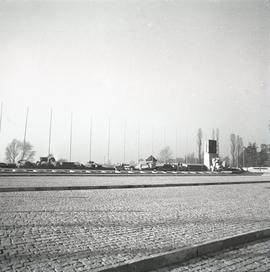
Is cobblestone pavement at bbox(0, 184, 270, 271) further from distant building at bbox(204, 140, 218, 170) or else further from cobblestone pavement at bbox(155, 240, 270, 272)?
distant building at bbox(204, 140, 218, 170)

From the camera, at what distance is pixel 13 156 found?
83.3 metres

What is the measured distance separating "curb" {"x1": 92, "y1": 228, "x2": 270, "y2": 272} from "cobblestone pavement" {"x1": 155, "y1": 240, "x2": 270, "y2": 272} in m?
0.12

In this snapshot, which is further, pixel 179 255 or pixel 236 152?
pixel 236 152

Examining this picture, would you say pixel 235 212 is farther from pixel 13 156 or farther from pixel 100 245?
pixel 13 156

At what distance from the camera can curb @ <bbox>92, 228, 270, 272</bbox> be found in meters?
3.97

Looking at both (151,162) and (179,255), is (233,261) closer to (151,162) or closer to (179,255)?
(179,255)

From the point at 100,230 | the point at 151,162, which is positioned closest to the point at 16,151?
the point at 151,162

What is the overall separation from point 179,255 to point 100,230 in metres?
2.07

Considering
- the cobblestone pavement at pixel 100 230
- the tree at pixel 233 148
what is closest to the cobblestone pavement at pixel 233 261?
the cobblestone pavement at pixel 100 230

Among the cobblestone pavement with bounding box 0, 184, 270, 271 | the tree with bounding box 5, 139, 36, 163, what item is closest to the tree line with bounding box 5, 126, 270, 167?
the tree with bounding box 5, 139, 36, 163

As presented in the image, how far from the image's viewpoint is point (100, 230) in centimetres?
598

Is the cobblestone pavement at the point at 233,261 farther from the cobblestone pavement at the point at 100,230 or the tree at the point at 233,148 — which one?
the tree at the point at 233,148

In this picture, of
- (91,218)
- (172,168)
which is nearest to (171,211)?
(91,218)

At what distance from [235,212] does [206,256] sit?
4.43 m
